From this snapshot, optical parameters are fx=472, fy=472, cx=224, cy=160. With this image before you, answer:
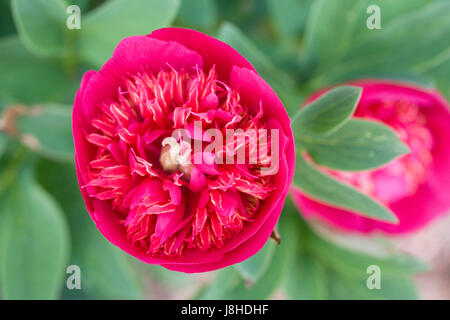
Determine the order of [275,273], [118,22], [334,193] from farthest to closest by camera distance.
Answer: [275,273], [118,22], [334,193]

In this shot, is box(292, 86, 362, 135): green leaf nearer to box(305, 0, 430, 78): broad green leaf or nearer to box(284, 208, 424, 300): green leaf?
box(305, 0, 430, 78): broad green leaf

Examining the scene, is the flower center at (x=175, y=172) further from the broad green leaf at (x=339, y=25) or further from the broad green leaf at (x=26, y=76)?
the broad green leaf at (x=26, y=76)

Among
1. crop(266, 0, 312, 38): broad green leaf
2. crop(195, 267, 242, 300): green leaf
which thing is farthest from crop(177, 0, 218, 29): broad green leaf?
crop(195, 267, 242, 300): green leaf

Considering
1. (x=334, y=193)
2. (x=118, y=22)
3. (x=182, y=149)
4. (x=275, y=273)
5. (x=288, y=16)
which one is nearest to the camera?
(x=182, y=149)

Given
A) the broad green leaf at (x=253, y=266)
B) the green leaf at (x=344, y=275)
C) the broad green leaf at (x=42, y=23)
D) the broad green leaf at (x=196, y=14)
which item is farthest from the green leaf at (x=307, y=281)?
the broad green leaf at (x=42, y=23)

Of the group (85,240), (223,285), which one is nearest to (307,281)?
(223,285)

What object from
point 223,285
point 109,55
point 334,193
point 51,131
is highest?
point 109,55

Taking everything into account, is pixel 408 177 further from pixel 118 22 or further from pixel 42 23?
pixel 42 23
